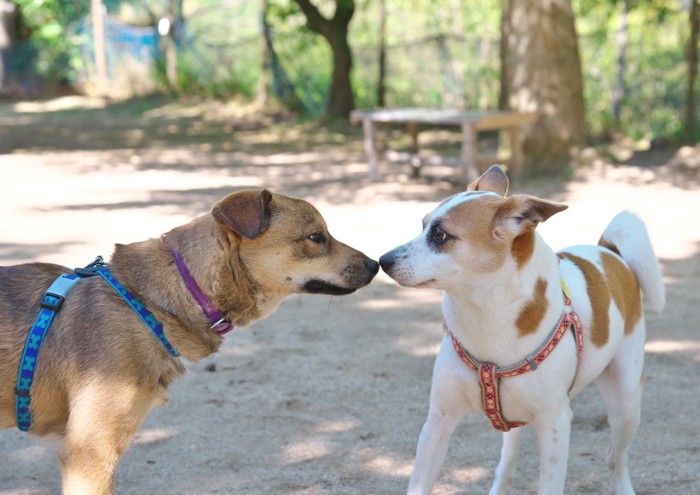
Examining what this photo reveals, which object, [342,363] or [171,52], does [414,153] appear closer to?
[342,363]

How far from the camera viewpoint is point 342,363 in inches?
238

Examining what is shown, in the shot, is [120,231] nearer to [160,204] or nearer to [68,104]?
[160,204]

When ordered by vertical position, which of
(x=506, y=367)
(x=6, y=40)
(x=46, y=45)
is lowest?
(x=506, y=367)

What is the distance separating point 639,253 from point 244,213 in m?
1.86

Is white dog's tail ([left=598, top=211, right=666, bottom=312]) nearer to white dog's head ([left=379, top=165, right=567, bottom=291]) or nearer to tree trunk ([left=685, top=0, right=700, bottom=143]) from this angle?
white dog's head ([left=379, top=165, right=567, bottom=291])

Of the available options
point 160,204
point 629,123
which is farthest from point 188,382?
point 629,123

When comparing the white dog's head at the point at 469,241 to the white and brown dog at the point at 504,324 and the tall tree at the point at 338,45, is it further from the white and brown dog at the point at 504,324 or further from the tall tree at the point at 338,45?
the tall tree at the point at 338,45

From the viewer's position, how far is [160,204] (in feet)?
37.2

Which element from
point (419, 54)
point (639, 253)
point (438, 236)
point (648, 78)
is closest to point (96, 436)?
point (438, 236)

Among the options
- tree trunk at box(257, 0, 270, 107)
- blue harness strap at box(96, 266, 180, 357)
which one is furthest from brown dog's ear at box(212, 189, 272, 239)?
tree trunk at box(257, 0, 270, 107)

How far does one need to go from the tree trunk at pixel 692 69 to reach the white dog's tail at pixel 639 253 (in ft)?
33.6

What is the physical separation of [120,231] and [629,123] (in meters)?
9.17

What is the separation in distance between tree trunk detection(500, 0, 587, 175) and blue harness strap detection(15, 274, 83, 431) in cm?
967

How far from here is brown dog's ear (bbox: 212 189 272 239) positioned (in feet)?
11.7
